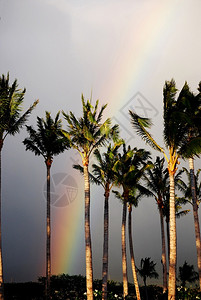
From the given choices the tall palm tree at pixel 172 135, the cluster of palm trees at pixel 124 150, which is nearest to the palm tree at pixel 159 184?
the cluster of palm trees at pixel 124 150

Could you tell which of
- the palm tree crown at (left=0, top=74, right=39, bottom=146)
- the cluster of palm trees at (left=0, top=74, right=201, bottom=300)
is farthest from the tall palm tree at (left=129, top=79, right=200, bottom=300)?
the palm tree crown at (left=0, top=74, right=39, bottom=146)

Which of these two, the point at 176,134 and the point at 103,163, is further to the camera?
the point at 103,163

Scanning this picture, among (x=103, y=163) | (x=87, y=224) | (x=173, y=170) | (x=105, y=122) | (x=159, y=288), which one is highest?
(x=105, y=122)

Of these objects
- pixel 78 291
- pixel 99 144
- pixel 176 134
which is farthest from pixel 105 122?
pixel 78 291

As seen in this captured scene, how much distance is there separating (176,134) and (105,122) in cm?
563

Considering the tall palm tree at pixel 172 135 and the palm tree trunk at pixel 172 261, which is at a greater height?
the tall palm tree at pixel 172 135

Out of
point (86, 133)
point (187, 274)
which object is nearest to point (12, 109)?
point (86, 133)

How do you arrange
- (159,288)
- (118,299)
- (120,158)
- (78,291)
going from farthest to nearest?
(159,288)
(78,291)
(120,158)
(118,299)

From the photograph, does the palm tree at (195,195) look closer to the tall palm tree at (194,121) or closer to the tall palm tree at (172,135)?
the tall palm tree at (194,121)

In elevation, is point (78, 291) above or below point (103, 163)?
below

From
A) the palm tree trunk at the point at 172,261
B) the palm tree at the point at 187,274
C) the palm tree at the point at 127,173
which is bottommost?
the palm tree at the point at 187,274

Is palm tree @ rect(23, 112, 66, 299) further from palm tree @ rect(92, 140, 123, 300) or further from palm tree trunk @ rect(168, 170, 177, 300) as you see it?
palm tree trunk @ rect(168, 170, 177, 300)

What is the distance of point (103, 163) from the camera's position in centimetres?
2852

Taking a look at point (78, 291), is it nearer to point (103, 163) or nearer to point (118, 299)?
point (118, 299)
